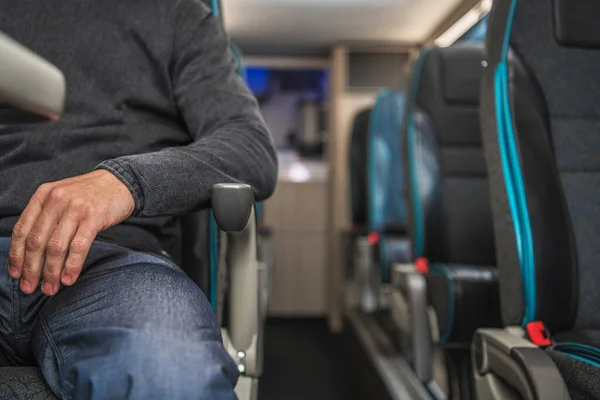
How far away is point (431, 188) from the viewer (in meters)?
1.97

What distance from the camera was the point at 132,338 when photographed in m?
0.60

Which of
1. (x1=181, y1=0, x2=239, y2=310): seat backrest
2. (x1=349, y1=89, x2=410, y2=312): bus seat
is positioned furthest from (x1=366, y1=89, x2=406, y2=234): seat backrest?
(x1=181, y1=0, x2=239, y2=310): seat backrest

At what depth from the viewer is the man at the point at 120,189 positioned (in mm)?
602

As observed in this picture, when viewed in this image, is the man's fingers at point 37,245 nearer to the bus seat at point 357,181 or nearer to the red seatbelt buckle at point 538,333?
the red seatbelt buckle at point 538,333

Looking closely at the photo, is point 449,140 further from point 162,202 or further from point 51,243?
point 51,243

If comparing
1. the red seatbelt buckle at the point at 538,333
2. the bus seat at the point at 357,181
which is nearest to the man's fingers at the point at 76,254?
the red seatbelt buckle at the point at 538,333

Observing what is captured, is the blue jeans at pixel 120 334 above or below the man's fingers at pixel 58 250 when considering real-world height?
below

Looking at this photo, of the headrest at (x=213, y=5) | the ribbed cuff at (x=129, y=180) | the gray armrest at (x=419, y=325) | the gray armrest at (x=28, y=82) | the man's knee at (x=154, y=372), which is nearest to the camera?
the gray armrest at (x=28, y=82)

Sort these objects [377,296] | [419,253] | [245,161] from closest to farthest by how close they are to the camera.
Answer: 1. [245,161]
2. [419,253]
3. [377,296]

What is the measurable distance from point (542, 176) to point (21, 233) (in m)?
0.85

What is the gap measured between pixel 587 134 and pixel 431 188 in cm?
85

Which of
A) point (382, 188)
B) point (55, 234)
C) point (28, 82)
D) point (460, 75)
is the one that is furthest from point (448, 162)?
point (28, 82)

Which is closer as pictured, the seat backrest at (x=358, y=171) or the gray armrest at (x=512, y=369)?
the gray armrest at (x=512, y=369)

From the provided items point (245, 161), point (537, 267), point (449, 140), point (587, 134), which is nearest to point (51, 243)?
point (245, 161)
